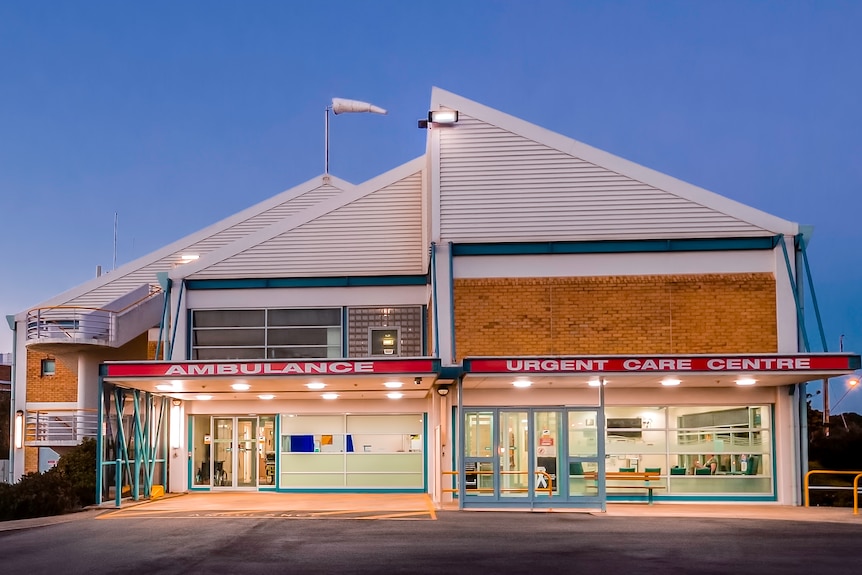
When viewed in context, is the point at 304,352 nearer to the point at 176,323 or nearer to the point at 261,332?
the point at 261,332

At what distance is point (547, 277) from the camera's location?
2448cm

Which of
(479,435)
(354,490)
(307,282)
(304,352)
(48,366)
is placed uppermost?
(307,282)

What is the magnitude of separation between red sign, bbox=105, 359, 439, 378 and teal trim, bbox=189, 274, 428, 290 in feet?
21.9

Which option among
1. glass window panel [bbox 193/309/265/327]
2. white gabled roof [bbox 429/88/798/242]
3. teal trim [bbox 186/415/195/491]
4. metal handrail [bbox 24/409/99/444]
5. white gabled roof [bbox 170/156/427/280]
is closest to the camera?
white gabled roof [bbox 429/88/798/242]

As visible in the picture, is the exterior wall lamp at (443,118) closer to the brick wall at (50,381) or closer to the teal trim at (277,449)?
the teal trim at (277,449)

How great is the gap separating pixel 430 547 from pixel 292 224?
14.6 m

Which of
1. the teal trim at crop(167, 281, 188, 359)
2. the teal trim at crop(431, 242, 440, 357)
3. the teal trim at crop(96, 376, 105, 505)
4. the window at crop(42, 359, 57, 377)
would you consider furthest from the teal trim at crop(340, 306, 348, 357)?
the window at crop(42, 359, 57, 377)

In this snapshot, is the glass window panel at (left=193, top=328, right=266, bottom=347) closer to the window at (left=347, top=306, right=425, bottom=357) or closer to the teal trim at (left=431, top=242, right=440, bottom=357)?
the window at (left=347, top=306, right=425, bottom=357)

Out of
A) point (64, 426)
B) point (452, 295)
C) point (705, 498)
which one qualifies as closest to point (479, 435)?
point (452, 295)

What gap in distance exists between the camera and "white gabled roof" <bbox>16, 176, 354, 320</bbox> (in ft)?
112

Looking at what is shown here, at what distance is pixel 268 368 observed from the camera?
833 inches

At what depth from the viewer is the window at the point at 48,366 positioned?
110 feet

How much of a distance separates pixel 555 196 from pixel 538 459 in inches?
273

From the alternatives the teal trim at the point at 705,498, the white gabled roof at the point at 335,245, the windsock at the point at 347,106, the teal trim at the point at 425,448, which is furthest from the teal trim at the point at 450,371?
the windsock at the point at 347,106
